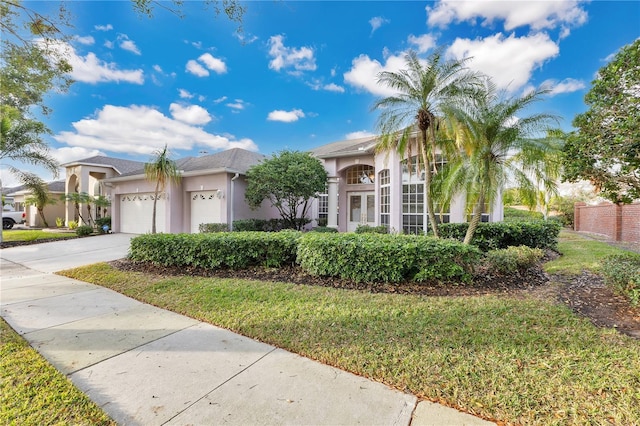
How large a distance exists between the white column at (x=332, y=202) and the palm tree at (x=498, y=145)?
7870 mm

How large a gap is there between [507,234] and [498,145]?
141 inches

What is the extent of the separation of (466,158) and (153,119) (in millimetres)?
14074

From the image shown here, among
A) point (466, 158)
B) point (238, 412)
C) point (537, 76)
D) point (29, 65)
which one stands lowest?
point (238, 412)

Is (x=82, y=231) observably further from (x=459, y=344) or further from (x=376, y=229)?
(x=459, y=344)

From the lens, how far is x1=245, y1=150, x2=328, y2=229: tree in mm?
12852

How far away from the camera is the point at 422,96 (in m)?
8.32

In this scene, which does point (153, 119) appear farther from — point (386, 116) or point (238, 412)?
point (238, 412)

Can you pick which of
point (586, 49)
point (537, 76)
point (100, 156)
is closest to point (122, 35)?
point (537, 76)

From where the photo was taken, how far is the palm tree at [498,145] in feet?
23.2

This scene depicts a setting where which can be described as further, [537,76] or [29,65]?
[537,76]

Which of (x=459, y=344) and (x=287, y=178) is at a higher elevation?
(x=287, y=178)

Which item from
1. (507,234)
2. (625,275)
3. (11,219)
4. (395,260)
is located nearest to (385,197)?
(507,234)

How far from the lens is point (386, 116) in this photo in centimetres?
888

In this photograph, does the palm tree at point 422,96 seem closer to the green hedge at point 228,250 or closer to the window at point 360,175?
the green hedge at point 228,250
